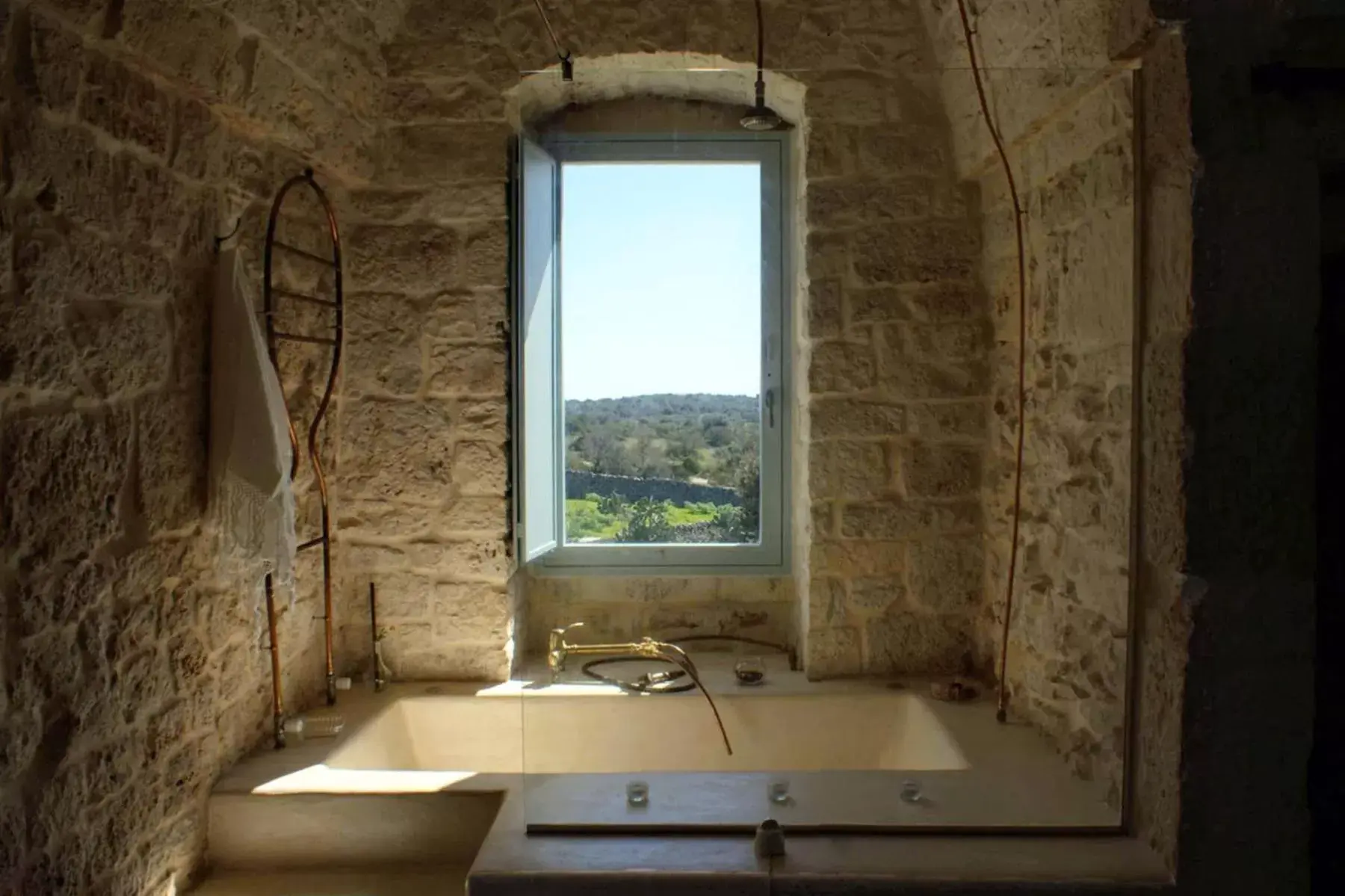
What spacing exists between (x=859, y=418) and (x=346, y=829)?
1.74 metres

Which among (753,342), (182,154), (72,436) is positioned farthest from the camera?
(753,342)

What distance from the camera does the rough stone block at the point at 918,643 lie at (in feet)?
9.01

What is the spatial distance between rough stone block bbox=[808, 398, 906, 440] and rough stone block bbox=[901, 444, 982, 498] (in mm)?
99

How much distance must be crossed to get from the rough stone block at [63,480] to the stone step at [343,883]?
2.73 feet

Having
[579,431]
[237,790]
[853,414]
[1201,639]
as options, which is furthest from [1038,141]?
[237,790]

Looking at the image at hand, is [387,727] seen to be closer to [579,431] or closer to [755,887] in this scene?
[579,431]

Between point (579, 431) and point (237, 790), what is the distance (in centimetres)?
141

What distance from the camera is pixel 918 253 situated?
106 inches

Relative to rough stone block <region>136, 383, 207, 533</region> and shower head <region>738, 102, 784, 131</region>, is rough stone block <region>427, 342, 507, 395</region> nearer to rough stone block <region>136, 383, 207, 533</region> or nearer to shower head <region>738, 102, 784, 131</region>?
rough stone block <region>136, 383, 207, 533</region>

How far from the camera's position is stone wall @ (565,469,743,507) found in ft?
9.85

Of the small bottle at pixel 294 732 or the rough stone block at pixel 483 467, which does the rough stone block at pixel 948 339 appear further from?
the small bottle at pixel 294 732

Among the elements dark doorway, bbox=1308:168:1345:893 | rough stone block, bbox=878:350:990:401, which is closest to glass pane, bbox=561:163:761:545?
rough stone block, bbox=878:350:990:401

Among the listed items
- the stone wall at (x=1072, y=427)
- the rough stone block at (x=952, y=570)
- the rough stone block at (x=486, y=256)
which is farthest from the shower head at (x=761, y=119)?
the rough stone block at (x=952, y=570)

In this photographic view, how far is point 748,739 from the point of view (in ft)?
8.40
